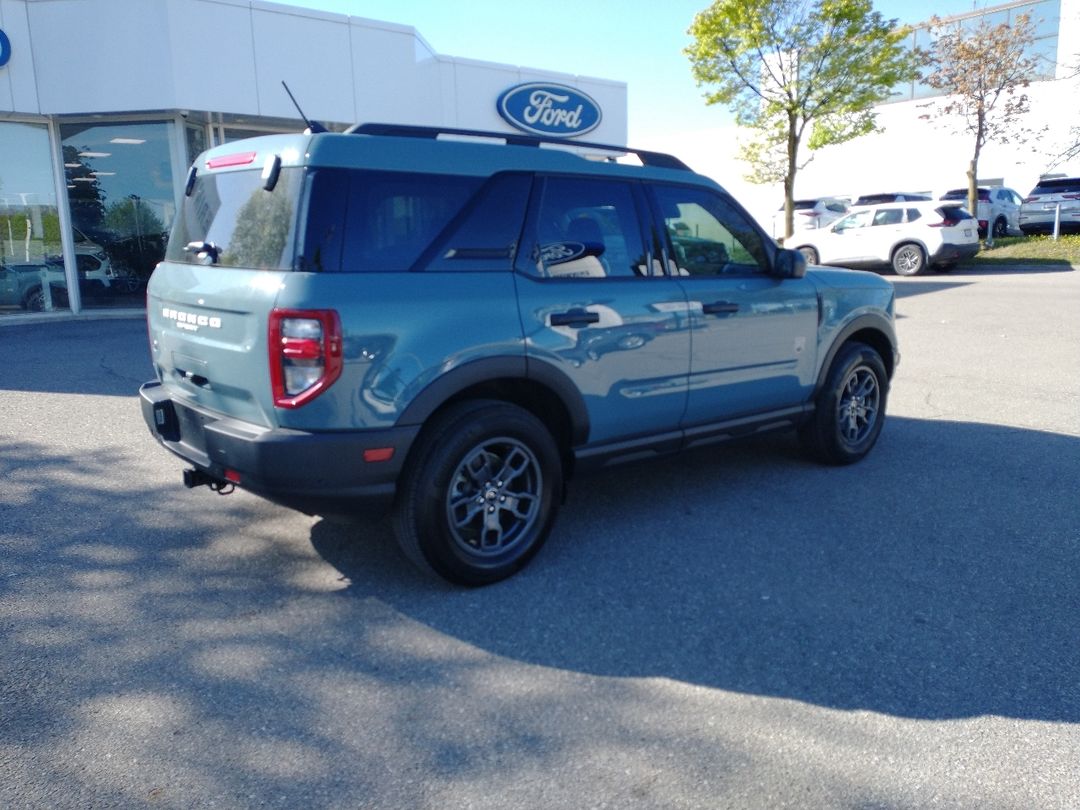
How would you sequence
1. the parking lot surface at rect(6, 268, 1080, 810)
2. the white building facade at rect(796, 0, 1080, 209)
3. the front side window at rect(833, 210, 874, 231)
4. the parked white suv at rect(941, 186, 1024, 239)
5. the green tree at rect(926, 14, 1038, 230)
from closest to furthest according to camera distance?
the parking lot surface at rect(6, 268, 1080, 810) < the front side window at rect(833, 210, 874, 231) < the green tree at rect(926, 14, 1038, 230) < the parked white suv at rect(941, 186, 1024, 239) < the white building facade at rect(796, 0, 1080, 209)

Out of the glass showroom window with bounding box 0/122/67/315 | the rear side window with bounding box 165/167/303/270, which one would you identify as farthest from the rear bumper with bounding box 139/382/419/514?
the glass showroom window with bounding box 0/122/67/315

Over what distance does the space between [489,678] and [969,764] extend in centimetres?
159

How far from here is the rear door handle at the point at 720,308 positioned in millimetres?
4770

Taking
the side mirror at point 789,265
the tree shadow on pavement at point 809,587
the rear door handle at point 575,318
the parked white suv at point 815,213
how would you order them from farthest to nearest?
the parked white suv at point 815,213
the side mirror at point 789,265
the rear door handle at point 575,318
the tree shadow on pavement at point 809,587

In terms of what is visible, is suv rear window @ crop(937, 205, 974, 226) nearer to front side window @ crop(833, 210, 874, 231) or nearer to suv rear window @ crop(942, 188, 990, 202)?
front side window @ crop(833, 210, 874, 231)

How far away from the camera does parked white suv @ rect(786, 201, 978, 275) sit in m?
19.8

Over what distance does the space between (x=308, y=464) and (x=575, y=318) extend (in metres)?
1.41

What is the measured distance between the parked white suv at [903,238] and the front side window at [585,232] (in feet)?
52.0

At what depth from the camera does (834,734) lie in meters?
2.91

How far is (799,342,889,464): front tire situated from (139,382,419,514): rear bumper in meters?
3.02

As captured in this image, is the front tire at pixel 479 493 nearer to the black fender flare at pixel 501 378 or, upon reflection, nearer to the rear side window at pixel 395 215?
the black fender flare at pixel 501 378

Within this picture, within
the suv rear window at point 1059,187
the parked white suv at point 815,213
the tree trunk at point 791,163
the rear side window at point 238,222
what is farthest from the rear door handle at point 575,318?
the suv rear window at point 1059,187

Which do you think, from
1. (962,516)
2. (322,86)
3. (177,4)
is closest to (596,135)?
(322,86)

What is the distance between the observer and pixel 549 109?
54.7 ft
